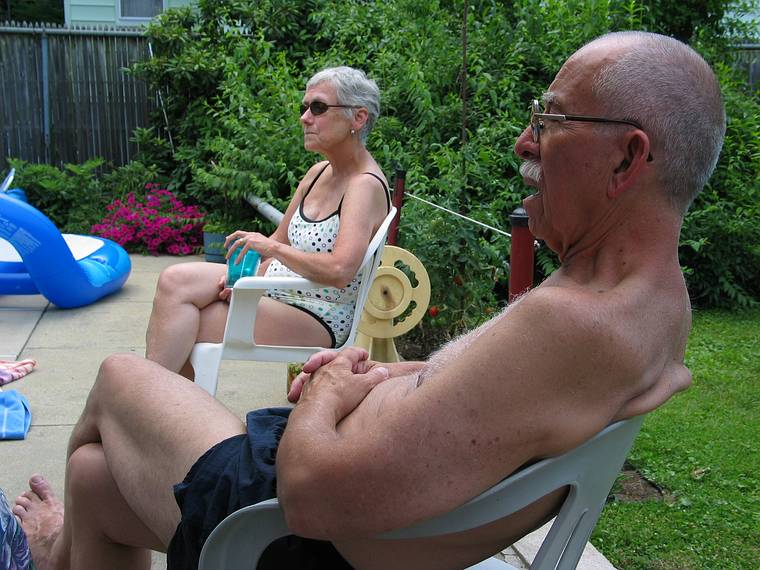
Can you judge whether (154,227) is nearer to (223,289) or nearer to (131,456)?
(223,289)

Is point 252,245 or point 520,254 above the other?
point 520,254

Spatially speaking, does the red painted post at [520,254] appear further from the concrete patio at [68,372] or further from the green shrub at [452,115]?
the green shrub at [452,115]

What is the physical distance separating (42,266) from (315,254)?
3.25 m

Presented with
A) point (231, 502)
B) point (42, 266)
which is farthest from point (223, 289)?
point (42, 266)

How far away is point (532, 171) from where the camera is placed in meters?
1.65

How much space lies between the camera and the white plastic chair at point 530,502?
143 cm

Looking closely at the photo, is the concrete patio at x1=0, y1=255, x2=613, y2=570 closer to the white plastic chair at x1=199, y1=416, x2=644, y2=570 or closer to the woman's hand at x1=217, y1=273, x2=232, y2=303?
the woman's hand at x1=217, y1=273, x2=232, y2=303

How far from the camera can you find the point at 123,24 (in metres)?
13.7

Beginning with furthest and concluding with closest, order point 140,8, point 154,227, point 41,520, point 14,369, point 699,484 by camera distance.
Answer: point 140,8, point 154,227, point 14,369, point 699,484, point 41,520

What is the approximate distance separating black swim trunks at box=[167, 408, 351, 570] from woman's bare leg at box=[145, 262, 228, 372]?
158 centimetres

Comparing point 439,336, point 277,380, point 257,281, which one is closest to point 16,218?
point 277,380

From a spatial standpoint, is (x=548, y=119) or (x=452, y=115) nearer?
(x=548, y=119)

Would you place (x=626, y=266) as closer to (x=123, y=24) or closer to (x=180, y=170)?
(x=180, y=170)

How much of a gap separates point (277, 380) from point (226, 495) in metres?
2.98
